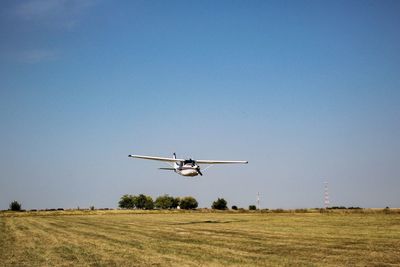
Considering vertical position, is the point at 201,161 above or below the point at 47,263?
above

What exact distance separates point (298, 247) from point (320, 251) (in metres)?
1.83

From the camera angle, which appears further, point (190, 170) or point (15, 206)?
point (15, 206)

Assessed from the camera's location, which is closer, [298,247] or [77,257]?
[77,257]

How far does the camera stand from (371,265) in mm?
14195

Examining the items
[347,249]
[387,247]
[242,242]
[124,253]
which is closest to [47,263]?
[124,253]

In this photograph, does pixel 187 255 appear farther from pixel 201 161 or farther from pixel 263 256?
pixel 201 161

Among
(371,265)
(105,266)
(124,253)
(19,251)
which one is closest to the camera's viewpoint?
(371,265)

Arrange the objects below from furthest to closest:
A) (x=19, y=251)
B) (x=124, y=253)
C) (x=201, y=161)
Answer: (x=201, y=161), (x=19, y=251), (x=124, y=253)

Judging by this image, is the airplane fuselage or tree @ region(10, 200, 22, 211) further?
tree @ region(10, 200, 22, 211)

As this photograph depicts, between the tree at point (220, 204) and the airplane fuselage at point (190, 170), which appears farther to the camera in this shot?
the tree at point (220, 204)

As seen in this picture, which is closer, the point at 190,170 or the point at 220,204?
the point at 190,170

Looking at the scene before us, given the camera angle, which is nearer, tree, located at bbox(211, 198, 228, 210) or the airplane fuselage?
the airplane fuselage

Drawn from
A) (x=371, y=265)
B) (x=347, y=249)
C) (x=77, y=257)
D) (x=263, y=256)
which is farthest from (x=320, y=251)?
(x=77, y=257)

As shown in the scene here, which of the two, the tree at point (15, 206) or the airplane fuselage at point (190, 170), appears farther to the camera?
the tree at point (15, 206)
